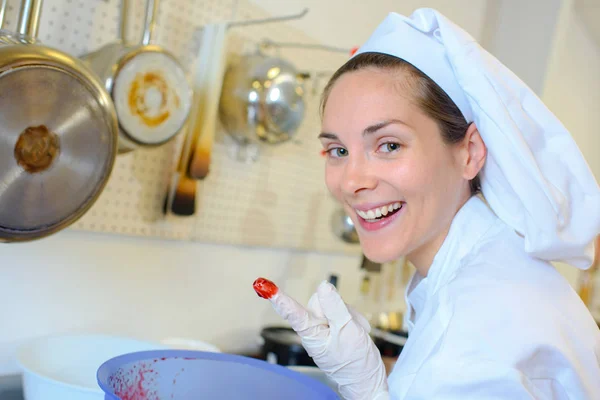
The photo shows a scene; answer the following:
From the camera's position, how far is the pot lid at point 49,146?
3.04 ft

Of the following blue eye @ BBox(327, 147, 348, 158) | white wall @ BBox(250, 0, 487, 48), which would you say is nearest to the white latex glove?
blue eye @ BBox(327, 147, 348, 158)

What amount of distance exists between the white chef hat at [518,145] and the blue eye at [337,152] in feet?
0.62

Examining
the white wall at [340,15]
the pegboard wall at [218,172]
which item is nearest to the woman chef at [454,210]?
the pegboard wall at [218,172]

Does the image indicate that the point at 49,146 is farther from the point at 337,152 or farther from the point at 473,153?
the point at 473,153

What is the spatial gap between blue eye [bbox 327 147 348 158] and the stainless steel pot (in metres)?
0.43

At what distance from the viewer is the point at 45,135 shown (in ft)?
3.23

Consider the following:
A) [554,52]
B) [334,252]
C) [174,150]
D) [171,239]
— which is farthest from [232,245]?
[554,52]

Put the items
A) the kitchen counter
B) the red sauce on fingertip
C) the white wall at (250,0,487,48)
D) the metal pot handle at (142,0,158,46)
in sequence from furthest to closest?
the white wall at (250,0,487,48) < the metal pot handle at (142,0,158,46) < the kitchen counter < the red sauce on fingertip

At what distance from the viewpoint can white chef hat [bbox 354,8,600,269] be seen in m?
0.88

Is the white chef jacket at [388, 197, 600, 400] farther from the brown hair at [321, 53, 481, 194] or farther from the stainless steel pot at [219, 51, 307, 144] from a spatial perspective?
the stainless steel pot at [219, 51, 307, 144]

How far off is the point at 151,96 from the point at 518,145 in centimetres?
72

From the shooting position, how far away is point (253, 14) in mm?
1549

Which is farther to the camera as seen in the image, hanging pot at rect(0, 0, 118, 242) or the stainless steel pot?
the stainless steel pot

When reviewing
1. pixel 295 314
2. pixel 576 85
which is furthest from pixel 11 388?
pixel 576 85
